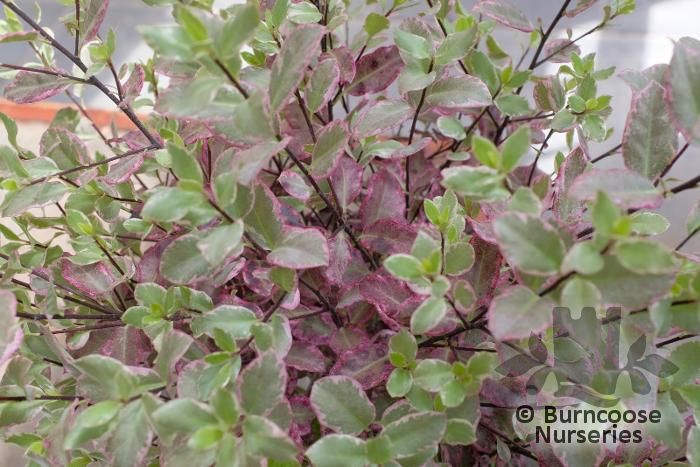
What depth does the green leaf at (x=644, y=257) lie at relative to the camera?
9.3 inches

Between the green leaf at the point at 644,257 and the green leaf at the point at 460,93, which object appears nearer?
the green leaf at the point at 644,257

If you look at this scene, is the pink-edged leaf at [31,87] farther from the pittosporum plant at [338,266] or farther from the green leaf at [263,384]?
the green leaf at [263,384]

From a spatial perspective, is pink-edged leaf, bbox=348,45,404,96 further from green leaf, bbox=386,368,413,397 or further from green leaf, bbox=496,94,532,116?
green leaf, bbox=386,368,413,397

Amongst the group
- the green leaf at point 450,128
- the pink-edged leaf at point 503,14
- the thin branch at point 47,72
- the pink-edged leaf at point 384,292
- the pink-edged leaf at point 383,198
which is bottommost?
the pink-edged leaf at point 384,292

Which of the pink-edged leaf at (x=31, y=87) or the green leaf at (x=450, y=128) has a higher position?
the pink-edged leaf at (x=31, y=87)

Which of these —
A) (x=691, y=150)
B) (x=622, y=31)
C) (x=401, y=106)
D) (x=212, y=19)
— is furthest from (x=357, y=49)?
(x=622, y=31)

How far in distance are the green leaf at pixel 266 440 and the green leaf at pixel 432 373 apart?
0.09m

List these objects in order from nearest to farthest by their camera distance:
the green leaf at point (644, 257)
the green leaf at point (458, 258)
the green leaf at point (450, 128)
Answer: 1. the green leaf at point (644, 257)
2. the green leaf at point (458, 258)
3. the green leaf at point (450, 128)

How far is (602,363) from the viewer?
14.7 inches

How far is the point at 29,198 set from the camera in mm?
416

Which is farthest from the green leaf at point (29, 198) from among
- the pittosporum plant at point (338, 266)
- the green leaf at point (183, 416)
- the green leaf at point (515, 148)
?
the green leaf at point (515, 148)

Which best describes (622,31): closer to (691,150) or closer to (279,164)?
(691,150)

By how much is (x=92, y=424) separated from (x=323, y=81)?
24 centimetres

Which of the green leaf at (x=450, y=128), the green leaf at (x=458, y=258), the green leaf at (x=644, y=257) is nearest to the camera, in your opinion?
the green leaf at (x=644, y=257)
